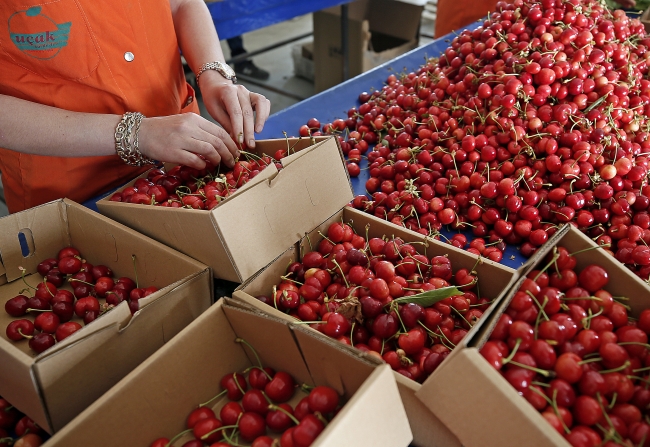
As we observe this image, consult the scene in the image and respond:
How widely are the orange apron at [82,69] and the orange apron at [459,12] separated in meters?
2.14

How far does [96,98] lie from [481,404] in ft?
4.24

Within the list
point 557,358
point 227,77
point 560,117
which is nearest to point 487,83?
point 560,117

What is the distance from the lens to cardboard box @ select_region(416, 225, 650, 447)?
2.24 feet

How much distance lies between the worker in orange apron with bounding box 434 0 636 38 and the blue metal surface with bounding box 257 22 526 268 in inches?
27.1

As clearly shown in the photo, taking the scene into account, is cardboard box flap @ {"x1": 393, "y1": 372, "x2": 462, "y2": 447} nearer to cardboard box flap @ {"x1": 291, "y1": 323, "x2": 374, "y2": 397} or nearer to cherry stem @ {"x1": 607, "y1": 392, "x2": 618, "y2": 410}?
cardboard box flap @ {"x1": 291, "y1": 323, "x2": 374, "y2": 397}

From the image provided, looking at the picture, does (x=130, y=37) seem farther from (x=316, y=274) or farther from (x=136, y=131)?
(x=316, y=274)

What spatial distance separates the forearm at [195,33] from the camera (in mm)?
1616

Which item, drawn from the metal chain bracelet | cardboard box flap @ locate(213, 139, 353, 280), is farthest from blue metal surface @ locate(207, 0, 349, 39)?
cardboard box flap @ locate(213, 139, 353, 280)

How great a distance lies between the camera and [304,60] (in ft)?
15.3

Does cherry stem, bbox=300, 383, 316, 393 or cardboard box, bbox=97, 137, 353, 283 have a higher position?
cardboard box, bbox=97, 137, 353, 283

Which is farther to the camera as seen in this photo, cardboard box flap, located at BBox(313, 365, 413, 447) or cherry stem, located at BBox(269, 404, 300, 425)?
cherry stem, located at BBox(269, 404, 300, 425)

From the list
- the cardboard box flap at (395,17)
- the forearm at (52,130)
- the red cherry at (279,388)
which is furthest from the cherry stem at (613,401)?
the cardboard box flap at (395,17)

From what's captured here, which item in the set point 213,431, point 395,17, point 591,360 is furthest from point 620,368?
point 395,17

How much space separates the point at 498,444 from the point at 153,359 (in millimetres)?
610
